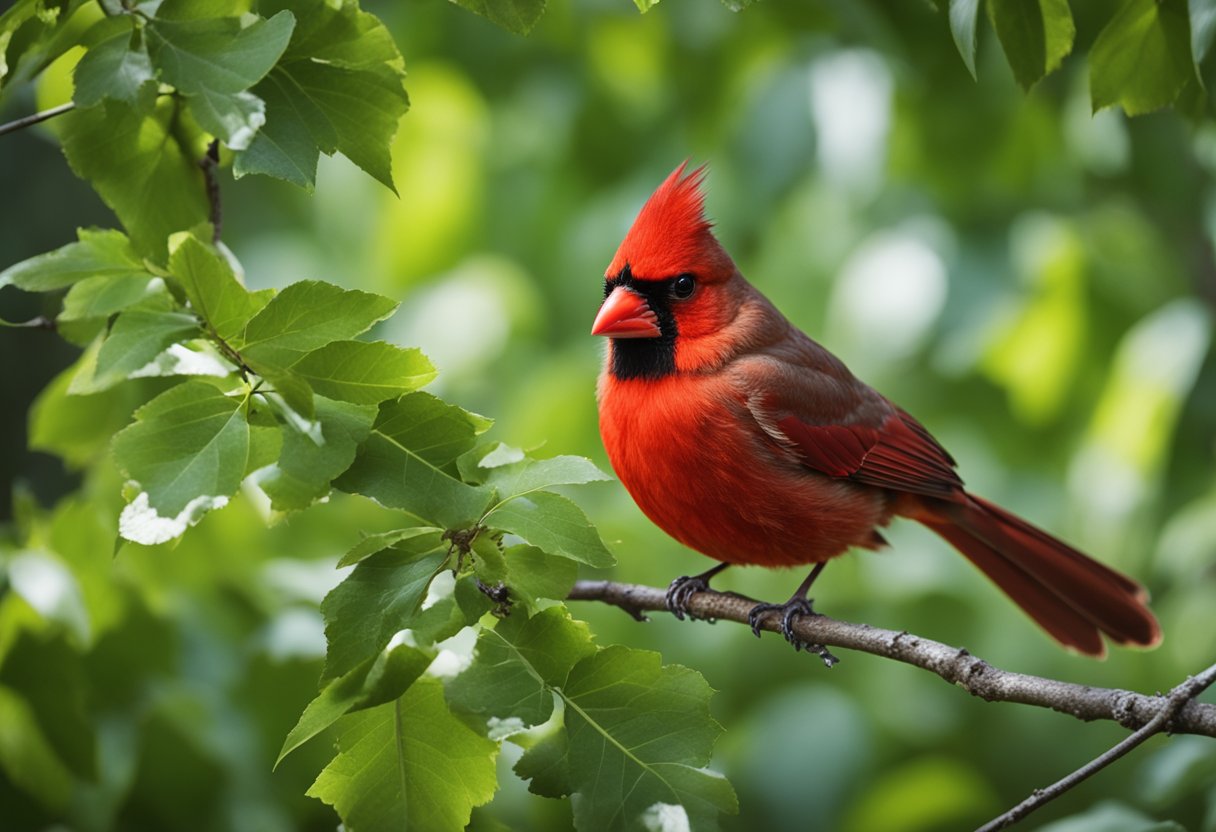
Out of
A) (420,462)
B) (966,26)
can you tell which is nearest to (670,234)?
(966,26)

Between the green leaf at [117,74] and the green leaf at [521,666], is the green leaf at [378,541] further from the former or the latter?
the green leaf at [117,74]

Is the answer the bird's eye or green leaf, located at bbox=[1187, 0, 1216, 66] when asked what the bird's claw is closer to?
the bird's eye

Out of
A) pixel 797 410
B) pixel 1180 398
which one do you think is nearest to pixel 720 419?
pixel 797 410

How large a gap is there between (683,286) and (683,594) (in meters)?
0.56

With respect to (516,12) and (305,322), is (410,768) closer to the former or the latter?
(305,322)

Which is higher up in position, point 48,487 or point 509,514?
point 509,514

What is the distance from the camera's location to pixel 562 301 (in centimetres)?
333

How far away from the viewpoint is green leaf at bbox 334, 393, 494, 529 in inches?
49.3

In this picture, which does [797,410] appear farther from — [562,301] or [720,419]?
[562,301]

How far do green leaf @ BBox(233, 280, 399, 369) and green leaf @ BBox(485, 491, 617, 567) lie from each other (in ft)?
0.73

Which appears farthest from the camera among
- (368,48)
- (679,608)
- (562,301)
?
(562,301)

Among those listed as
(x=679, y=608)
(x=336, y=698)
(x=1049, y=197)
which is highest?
(x=1049, y=197)

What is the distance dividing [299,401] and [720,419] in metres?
1.19

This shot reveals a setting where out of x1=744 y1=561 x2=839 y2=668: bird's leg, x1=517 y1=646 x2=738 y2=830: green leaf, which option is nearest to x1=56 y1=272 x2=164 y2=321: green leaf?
x1=517 y1=646 x2=738 y2=830: green leaf
